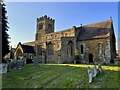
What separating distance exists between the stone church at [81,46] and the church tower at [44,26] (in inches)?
517

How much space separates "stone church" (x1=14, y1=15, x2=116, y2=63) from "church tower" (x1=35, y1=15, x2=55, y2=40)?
43.1ft

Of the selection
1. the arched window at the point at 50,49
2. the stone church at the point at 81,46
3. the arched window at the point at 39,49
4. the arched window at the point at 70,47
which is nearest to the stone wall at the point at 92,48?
the stone church at the point at 81,46

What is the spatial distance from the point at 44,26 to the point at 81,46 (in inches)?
1013

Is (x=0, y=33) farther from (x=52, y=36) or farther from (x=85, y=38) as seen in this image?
(x=52, y=36)

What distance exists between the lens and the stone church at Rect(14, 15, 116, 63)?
4034 cm

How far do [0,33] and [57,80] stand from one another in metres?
16.3

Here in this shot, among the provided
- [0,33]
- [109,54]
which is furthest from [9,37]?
[109,54]

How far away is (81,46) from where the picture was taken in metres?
43.8

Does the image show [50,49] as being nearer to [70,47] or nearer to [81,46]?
[70,47]

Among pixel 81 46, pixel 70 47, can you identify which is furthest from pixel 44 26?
pixel 81 46

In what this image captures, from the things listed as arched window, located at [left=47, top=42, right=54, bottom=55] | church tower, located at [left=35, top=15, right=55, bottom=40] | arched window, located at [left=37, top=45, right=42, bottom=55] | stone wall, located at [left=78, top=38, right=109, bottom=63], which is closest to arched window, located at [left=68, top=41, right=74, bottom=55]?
stone wall, located at [left=78, top=38, right=109, bottom=63]

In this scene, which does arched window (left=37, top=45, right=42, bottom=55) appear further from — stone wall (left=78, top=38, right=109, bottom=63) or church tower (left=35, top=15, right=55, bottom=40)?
stone wall (left=78, top=38, right=109, bottom=63)

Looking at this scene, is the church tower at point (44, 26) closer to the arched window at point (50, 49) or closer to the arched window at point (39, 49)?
the arched window at point (39, 49)

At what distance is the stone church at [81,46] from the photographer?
40.3 m
